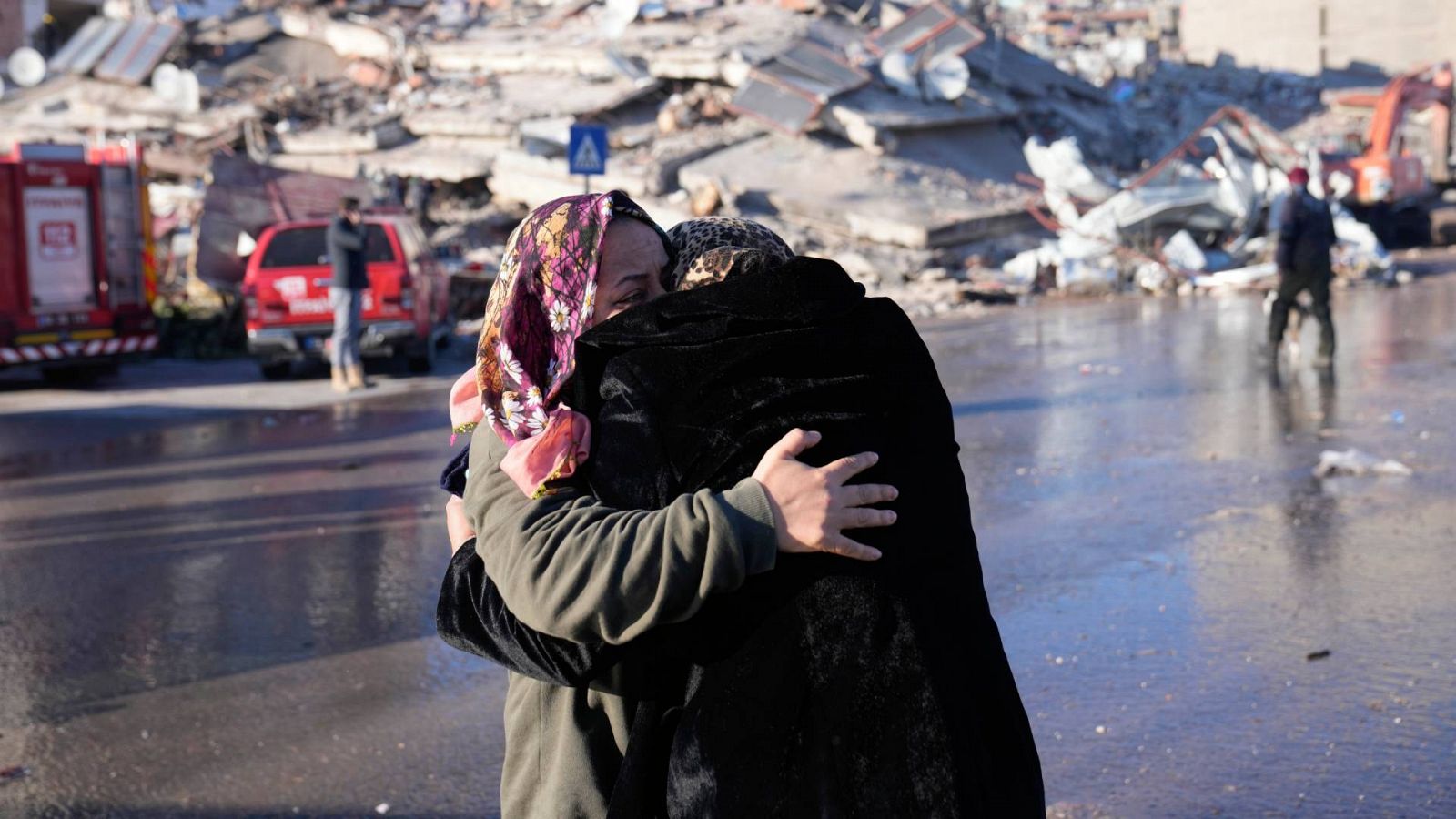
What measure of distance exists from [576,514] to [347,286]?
44.3 feet

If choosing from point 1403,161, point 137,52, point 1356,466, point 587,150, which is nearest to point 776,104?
point 587,150

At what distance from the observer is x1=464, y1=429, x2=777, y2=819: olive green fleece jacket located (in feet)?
6.34

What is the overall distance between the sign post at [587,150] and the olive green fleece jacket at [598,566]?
14794 mm

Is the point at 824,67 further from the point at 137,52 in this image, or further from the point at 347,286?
the point at 137,52

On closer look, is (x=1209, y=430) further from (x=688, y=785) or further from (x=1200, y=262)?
(x=1200, y=262)

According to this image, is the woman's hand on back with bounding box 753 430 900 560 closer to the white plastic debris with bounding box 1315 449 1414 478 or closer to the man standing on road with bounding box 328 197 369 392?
the white plastic debris with bounding box 1315 449 1414 478

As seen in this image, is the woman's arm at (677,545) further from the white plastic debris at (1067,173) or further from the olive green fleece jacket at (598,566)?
the white plastic debris at (1067,173)

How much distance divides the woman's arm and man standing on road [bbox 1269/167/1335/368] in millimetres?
12724

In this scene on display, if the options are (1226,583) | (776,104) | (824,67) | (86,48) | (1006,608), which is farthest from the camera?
(86,48)

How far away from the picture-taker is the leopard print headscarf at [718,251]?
2178 mm

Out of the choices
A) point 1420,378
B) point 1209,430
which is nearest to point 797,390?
point 1209,430

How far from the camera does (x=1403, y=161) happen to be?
29344mm

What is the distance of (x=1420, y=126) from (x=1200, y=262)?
724 inches

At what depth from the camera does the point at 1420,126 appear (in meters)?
39.2
